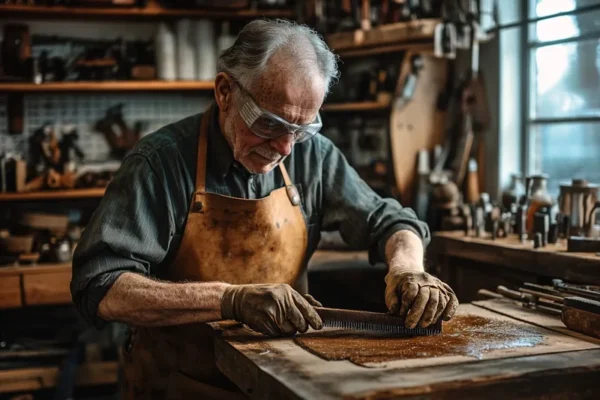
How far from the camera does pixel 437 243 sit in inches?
149

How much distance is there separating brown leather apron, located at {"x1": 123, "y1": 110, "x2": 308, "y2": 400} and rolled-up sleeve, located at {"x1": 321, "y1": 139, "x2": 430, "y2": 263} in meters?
0.22

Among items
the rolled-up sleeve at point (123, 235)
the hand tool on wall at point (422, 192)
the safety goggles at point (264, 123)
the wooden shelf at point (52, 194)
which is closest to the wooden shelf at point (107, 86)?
the wooden shelf at point (52, 194)

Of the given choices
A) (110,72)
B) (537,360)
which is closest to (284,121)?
(537,360)

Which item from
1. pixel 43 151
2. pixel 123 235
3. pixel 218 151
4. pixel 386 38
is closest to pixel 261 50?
pixel 218 151

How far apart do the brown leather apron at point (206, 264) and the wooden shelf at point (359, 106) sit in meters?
2.25

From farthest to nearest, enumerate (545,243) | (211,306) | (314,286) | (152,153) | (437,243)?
1. (314,286)
2. (437,243)
3. (545,243)
4. (152,153)
5. (211,306)

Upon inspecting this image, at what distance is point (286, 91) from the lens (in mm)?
2238

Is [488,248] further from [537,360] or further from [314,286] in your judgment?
[537,360]

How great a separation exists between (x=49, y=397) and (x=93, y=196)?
4.27 feet

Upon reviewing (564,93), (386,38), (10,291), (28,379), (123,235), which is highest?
(386,38)

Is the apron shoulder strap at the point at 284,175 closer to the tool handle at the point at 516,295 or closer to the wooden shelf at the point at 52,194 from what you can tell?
the tool handle at the point at 516,295

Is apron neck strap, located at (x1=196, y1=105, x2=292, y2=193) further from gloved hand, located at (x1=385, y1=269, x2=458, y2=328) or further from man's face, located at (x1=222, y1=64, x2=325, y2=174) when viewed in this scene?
gloved hand, located at (x1=385, y1=269, x2=458, y2=328)

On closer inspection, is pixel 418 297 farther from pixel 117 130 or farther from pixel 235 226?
pixel 117 130

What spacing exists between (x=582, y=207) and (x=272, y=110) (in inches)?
68.1
